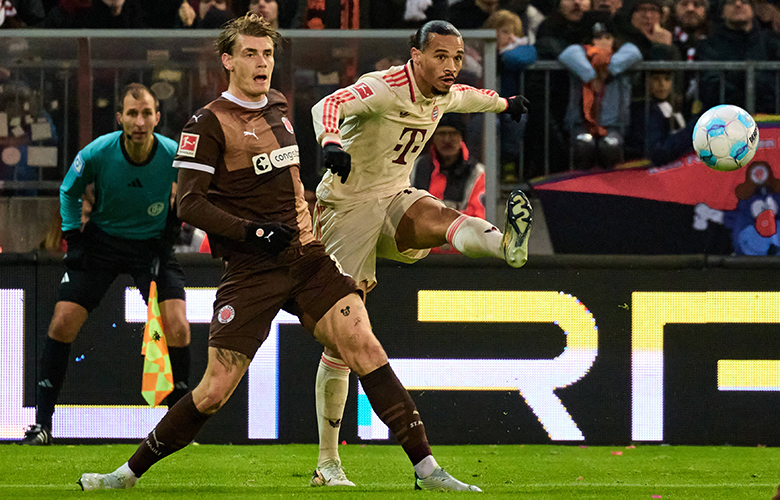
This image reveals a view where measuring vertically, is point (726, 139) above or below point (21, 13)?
below

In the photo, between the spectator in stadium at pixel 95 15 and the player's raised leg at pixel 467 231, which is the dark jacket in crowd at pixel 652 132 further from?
the spectator in stadium at pixel 95 15

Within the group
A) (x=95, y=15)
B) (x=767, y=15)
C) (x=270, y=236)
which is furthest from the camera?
(x=767, y=15)

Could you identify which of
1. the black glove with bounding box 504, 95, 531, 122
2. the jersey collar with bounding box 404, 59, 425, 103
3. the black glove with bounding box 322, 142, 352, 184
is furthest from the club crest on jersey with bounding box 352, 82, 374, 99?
the black glove with bounding box 504, 95, 531, 122

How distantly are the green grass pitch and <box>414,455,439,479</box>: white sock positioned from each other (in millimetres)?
90

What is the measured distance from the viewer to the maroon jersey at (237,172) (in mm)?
4609

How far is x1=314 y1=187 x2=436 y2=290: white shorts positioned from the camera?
5.59m

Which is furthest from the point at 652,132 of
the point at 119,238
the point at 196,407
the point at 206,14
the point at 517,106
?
the point at 196,407

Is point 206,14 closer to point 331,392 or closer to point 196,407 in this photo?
point 331,392

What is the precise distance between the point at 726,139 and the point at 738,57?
3910mm

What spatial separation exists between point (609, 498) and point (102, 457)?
130 inches

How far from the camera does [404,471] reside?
6.14 meters

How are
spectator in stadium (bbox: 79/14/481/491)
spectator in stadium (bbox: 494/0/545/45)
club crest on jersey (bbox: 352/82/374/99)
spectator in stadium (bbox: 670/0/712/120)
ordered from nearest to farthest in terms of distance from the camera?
spectator in stadium (bbox: 79/14/481/491) < club crest on jersey (bbox: 352/82/374/99) < spectator in stadium (bbox: 494/0/545/45) < spectator in stadium (bbox: 670/0/712/120)

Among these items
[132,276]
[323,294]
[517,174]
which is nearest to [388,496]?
[323,294]

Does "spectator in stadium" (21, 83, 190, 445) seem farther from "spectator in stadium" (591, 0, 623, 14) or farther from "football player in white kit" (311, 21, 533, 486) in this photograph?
"spectator in stadium" (591, 0, 623, 14)
